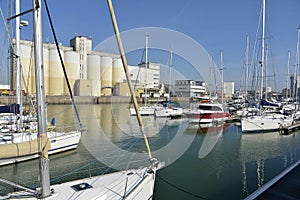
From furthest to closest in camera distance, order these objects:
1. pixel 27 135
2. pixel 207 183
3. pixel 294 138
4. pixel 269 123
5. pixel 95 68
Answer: pixel 95 68 < pixel 269 123 < pixel 294 138 < pixel 27 135 < pixel 207 183

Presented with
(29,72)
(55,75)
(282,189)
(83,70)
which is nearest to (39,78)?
(282,189)

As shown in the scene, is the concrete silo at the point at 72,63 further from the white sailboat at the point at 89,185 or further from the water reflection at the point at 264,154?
the white sailboat at the point at 89,185

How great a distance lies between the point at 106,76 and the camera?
55312 mm

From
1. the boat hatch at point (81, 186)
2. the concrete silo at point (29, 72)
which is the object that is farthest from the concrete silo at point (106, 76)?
the boat hatch at point (81, 186)

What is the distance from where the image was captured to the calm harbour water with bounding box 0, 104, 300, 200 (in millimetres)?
6648

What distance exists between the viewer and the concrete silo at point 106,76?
182ft

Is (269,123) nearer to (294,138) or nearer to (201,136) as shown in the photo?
(294,138)

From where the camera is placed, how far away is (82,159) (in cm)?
925

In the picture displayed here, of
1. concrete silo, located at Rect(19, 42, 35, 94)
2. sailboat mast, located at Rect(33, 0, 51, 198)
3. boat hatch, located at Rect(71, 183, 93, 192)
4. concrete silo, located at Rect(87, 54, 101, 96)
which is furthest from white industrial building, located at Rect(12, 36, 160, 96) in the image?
sailboat mast, located at Rect(33, 0, 51, 198)

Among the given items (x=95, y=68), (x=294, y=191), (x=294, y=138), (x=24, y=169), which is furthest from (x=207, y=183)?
(x=95, y=68)

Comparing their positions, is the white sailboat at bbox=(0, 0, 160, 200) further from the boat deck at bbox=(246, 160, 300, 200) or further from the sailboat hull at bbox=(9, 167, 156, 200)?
the boat deck at bbox=(246, 160, 300, 200)

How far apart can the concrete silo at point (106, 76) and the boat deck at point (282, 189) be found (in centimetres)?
5106

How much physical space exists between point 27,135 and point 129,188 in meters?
6.69

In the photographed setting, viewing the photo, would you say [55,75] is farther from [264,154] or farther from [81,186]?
[81,186]
